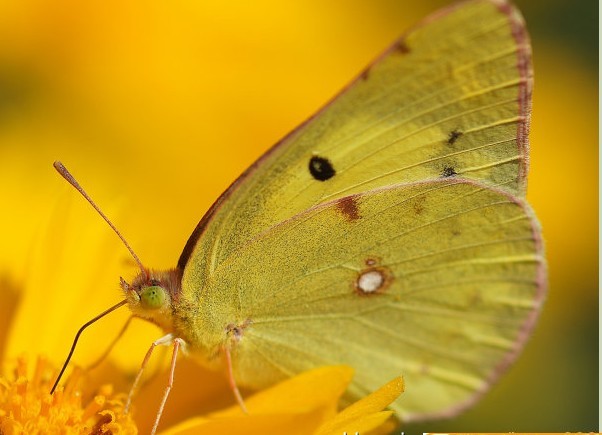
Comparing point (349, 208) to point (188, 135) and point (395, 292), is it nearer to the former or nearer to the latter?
point (395, 292)

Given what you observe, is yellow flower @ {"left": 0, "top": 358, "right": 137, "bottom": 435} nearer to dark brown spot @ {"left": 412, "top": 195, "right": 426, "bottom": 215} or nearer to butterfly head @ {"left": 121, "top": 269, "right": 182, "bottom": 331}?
butterfly head @ {"left": 121, "top": 269, "right": 182, "bottom": 331}

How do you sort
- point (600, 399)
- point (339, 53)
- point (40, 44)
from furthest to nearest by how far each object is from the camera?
point (339, 53), point (40, 44), point (600, 399)

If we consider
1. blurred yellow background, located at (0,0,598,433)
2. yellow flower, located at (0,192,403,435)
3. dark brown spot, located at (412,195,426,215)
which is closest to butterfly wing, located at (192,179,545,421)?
dark brown spot, located at (412,195,426,215)

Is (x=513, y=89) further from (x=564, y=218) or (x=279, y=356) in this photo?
(x=564, y=218)

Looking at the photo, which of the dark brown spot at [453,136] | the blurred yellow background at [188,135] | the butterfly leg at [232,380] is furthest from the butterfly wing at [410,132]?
the blurred yellow background at [188,135]

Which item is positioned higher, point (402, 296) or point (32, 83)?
point (32, 83)

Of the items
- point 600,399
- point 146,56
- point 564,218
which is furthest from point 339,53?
point 600,399

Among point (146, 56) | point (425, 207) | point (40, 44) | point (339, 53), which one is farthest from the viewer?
point (339, 53)
